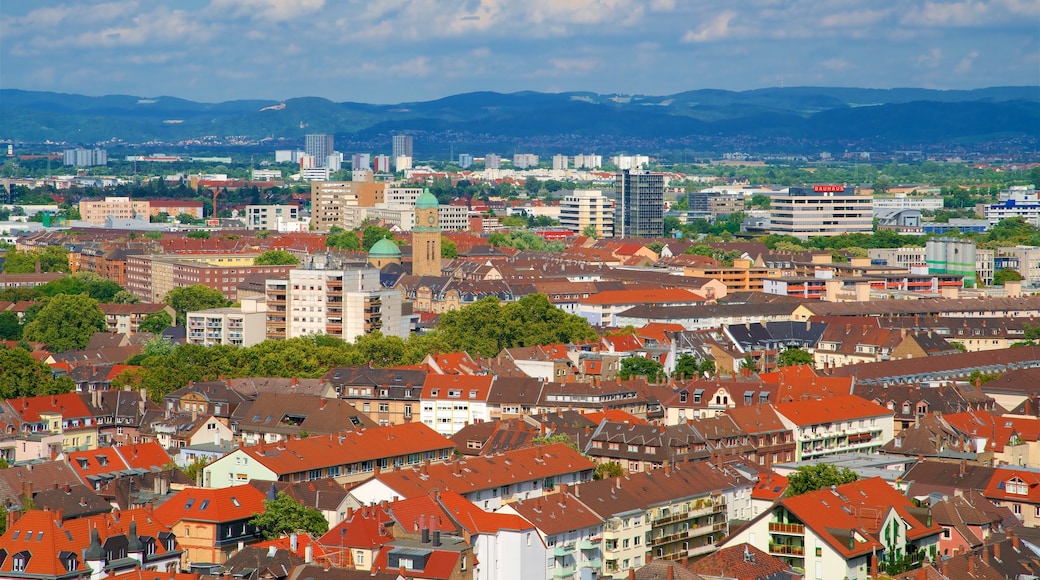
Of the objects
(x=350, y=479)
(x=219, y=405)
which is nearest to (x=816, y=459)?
(x=350, y=479)

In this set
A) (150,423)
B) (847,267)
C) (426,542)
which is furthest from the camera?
(847,267)

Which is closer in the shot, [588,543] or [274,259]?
[588,543]

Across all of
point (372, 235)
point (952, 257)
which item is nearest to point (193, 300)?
point (372, 235)

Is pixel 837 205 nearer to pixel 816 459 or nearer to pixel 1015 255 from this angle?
pixel 1015 255

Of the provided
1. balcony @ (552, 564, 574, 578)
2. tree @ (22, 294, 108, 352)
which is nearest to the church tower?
tree @ (22, 294, 108, 352)

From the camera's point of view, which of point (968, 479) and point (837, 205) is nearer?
point (968, 479)

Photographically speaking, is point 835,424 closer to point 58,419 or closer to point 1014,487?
point 1014,487

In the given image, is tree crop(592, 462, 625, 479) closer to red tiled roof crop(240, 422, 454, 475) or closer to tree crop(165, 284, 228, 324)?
red tiled roof crop(240, 422, 454, 475)
